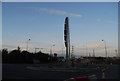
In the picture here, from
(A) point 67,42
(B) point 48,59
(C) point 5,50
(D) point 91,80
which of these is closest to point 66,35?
(A) point 67,42

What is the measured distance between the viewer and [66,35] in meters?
44.1

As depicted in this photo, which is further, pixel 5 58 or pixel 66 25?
pixel 5 58

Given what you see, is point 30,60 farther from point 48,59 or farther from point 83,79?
point 83,79

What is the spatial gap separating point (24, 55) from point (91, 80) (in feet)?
327

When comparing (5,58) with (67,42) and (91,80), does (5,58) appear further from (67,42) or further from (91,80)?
(91,80)

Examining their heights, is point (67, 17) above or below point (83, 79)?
above

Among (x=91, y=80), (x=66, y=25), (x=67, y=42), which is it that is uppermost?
(x=66, y=25)

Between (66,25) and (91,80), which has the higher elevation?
(66,25)

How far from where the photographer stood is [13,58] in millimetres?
108938

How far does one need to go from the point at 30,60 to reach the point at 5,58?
11.1 metres

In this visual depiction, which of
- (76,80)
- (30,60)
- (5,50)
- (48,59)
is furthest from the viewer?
(5,50)

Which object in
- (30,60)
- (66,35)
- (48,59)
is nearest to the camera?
(66,35)

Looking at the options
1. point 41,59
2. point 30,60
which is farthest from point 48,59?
point 30,60

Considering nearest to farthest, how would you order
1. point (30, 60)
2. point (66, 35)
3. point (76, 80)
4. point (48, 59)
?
point (76, 80) < point (66, 35) < point (30, 60) < point (48, 59)
